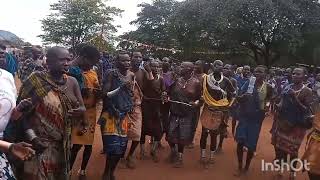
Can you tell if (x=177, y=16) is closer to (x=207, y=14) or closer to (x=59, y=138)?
(x=207, y=14)

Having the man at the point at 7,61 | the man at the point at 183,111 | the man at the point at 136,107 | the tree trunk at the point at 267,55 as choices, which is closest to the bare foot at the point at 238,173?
the man at the point at 183,111

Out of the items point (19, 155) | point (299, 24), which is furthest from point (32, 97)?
point (299, 24)

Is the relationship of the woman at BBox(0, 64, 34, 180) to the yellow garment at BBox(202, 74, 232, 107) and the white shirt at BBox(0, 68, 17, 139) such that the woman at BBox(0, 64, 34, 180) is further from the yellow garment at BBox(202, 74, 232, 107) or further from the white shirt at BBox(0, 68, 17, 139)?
the yellow garment at BBox(202, 74, 232, 107)

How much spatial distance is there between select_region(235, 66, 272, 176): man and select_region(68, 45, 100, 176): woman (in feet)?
7.75

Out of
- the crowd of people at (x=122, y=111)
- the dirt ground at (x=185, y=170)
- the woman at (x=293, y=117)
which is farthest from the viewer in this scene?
the dirt ground at (x=185, y=170)

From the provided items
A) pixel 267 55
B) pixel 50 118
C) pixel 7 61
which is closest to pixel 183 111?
pixel 50 118

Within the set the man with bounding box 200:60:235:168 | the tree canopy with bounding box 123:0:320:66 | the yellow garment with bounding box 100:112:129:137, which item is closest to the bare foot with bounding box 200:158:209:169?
the man with bounding box 200:60:235:168

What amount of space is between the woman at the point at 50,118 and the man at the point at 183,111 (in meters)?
3.35

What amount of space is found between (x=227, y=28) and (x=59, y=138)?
1908cm

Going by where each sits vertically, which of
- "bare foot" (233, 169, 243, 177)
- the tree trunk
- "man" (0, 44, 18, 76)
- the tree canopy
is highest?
the tree canopy

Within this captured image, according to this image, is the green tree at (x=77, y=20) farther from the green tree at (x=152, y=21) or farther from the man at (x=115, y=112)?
the man at (x=115, y=112)

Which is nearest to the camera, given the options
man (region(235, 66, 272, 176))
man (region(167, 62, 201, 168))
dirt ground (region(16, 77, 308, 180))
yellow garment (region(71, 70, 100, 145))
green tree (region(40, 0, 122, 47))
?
yellow garment (region(71, 70, 100, 145))

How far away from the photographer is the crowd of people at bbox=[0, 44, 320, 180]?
349cm

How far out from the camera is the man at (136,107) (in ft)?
21.0
